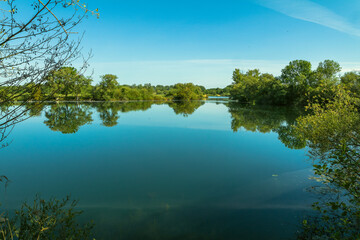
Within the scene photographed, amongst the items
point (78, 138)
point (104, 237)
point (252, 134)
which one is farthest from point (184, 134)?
point (104, 237)

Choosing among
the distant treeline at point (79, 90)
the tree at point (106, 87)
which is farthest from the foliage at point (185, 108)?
the tree at point (106, 87)

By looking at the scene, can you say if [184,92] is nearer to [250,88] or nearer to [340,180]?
[250,88]

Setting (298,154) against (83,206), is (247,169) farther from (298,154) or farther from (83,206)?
(83,206)

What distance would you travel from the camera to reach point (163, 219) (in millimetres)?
4855

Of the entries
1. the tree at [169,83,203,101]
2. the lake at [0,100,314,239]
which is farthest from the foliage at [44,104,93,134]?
the tree at [169,83,203,101]

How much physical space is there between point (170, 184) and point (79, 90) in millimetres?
4410

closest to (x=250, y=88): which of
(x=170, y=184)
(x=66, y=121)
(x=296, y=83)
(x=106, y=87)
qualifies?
(x=296, y=83)

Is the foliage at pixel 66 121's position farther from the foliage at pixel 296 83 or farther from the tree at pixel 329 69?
the tree at pixel 329 69

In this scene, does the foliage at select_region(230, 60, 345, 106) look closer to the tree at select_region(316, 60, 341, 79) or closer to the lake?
the tree at select_region(316, 60, 341, 79)

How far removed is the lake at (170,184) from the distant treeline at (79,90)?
599mm

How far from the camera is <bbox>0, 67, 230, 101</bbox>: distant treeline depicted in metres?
2.75

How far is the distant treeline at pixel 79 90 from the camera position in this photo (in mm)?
2749

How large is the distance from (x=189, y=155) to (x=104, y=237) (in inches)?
268

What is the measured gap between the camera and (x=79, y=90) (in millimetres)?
4062
